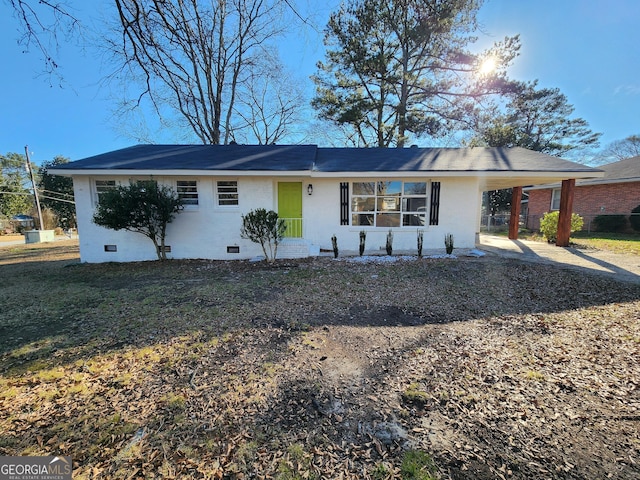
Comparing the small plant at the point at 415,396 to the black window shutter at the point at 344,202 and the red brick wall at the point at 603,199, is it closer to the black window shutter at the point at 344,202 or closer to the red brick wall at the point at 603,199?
the black window shutter at the point at 344,202

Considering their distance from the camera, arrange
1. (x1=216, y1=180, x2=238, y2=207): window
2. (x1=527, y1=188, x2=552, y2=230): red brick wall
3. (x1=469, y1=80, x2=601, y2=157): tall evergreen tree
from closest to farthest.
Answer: (x1=216, y1=180, x2=238, y2=207): window → (x1=527, y1=188, x2=552, y2=230): red brick wall → (x1=469, y1=80, x2=601, y2=157): tall evergreen tree

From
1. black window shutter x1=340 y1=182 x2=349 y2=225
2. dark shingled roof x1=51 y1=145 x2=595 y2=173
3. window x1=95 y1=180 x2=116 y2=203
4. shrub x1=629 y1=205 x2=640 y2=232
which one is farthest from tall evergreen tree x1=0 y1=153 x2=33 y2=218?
shrub x1=629 y1=205 x2=640 y2=232

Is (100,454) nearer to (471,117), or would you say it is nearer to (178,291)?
(178,291)

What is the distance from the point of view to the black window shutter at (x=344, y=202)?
28.5 feet

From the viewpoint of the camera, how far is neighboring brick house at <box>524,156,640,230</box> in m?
13.6

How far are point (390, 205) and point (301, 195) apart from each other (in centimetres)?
298

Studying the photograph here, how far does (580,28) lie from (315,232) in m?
9.28

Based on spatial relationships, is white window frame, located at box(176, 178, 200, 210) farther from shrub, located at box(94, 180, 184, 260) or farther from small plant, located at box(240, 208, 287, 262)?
small plant, located at box(240, 208, 287, 262)

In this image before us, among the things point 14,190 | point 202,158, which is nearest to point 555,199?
point 202,158

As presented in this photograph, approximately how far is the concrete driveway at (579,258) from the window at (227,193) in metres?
8.35

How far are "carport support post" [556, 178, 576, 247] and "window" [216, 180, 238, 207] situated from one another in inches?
418

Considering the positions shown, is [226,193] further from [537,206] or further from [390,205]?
[537,206]

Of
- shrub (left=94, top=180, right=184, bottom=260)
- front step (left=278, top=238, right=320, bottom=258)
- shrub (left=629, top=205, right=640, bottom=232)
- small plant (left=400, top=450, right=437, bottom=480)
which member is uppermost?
shrub (left=94, top=180, right=184, bottom=260)

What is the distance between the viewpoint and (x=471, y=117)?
1489cm
